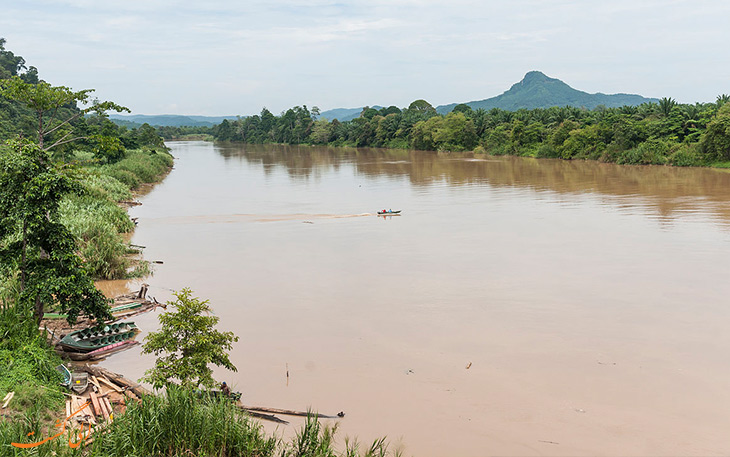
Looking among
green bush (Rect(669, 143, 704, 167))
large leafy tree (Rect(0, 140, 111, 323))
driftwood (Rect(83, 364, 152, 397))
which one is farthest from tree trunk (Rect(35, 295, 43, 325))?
green bush (Rect(669, 143, 704, 167))

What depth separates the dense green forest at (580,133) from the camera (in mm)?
37344

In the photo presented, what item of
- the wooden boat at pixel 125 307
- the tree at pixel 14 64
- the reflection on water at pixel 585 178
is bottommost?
the wooden boat at pixel 125 307

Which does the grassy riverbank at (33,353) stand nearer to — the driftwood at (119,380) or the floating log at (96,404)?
the floating log at (96,404)

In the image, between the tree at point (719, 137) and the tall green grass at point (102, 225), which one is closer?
the tall green grass at point (102, 225)

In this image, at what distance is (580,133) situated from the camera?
147 ft

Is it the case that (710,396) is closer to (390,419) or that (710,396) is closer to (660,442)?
(660,442)

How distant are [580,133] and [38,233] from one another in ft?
143

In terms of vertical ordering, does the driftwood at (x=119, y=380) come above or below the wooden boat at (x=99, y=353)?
above

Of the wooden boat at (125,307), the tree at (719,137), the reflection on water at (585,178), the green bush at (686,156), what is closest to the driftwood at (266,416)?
the wooden boat at (125,307)

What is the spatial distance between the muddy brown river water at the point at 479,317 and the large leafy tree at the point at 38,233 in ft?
4.89

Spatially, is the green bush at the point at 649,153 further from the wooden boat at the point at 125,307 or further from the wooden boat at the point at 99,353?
the wooden boat at the point at 99,353

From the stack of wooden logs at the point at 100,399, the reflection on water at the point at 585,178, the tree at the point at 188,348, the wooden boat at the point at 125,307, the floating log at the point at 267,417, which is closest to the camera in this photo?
the stack of wooden logs at the point at 100,399

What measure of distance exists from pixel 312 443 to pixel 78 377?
140 inches

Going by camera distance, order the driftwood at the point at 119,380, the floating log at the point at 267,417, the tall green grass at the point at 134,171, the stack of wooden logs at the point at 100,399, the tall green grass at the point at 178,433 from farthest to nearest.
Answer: the tall green grass at the point at 134,171 → the driftwood at the point at 119,380 → the floating log at the point at 267,417 → the stack of wooden logs at the point at 100,399 → the tall green grass at the point at 178,433
